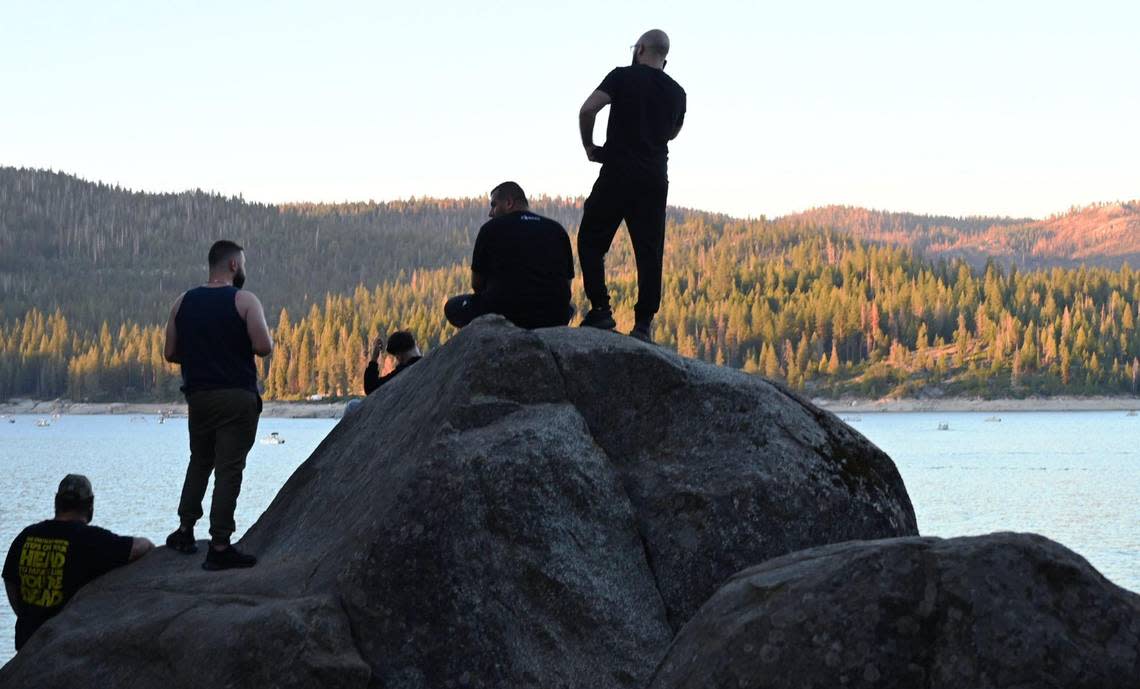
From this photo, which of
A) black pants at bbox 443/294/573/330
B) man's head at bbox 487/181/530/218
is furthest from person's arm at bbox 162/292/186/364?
man's head at bbox 487/181/530/218

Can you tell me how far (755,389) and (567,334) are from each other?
161cm

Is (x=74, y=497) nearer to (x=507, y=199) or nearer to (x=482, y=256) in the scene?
(x=482, y=256)

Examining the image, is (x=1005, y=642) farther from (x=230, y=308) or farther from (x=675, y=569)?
(x=230, y=308)

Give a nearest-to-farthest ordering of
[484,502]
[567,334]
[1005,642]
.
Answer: [1005,642] < [484,502] < [567,334]

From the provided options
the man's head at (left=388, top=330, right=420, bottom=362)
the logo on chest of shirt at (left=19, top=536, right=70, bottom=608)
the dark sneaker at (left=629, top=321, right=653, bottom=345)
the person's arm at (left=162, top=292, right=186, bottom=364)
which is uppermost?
the dark sneaker at (left=629, top=321, right=653, bottom=345)

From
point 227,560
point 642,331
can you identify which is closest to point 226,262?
point 227,560

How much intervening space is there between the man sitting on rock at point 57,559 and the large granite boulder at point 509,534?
17 cm

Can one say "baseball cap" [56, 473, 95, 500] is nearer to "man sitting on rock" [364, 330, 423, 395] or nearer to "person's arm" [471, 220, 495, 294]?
"person's arm" [471, 220, 495, 294]

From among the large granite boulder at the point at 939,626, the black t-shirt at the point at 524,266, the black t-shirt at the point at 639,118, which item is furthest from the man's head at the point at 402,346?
the large granite boulder at the point at 939,626

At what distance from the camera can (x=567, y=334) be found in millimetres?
11617

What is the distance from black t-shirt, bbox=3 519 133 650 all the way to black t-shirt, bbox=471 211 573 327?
151 inches

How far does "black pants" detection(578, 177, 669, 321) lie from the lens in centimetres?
1297

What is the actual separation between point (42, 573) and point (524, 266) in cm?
478

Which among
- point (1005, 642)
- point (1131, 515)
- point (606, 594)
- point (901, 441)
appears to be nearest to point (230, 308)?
point (606, 594)
